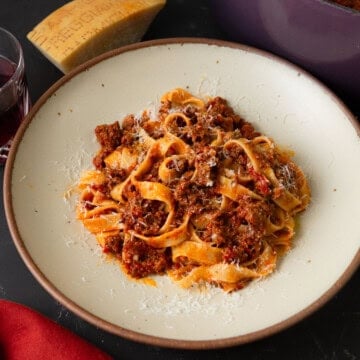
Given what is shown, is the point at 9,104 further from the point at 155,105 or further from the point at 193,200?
the point at 193,200

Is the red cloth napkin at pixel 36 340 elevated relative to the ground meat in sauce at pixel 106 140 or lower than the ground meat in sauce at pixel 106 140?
lower

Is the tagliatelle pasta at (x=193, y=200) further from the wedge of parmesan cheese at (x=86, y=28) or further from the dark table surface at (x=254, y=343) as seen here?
the wedge of parmesan cheese at (x=86, y=28)

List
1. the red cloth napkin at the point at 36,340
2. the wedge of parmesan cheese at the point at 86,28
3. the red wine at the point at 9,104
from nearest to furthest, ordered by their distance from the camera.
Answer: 1. the red cloth napkin at the point at 36,340
2. the red wine at the point at 9,104
3. the wedge of parmesan cheese at the point at 86,28

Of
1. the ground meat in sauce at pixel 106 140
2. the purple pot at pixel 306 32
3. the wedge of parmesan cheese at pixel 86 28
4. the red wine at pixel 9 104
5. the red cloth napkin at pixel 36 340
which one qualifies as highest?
the purple pot at pixel 306 32

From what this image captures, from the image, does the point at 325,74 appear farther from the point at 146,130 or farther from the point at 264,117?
the point at 146,130

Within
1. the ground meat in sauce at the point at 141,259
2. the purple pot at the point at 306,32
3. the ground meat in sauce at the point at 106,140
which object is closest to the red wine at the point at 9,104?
the ground meat in sauce at the point at 106,140

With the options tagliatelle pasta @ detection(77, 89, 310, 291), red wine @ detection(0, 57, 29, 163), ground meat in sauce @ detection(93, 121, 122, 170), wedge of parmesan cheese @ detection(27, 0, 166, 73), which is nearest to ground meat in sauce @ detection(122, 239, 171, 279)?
tagliatelle pasta @ detection(77, 89, 310, 291)

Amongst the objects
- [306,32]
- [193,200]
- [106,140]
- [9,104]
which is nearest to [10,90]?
[9,104]
